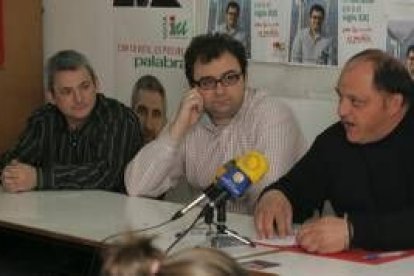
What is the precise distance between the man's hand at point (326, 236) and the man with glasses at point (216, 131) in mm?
781

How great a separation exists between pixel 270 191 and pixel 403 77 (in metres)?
0.61

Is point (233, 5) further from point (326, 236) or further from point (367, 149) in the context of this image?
point (326, 236)

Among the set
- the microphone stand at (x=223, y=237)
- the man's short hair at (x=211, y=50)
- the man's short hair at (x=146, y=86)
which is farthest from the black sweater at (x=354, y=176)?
the man's short hair at (x=146, y=86)

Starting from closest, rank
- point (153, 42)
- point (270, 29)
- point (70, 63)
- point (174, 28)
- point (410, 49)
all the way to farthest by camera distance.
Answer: point (410, 49) < point (270, 29) < point (70, 63) < point (174, 28) < point (153, 42)

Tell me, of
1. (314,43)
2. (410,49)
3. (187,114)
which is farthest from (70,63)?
(410,49)

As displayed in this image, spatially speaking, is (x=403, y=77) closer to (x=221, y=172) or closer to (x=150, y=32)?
(x=221, y=172)

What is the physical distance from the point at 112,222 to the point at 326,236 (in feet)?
2.94

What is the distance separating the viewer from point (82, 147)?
4.17 meters

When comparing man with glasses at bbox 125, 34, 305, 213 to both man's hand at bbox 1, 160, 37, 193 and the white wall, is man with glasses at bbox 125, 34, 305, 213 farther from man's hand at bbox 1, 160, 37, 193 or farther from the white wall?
man's hand at bbox 1, 160, 37, 193

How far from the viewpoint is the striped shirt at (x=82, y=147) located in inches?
158

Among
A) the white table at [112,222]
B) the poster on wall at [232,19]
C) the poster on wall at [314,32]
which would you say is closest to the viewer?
the white table at [112,222]

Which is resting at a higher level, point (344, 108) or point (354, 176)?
point (344, 108)

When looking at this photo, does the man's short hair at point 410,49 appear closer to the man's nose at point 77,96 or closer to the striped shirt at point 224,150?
the striped shirt at point 224,150

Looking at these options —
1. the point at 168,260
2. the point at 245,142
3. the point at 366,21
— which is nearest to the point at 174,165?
the point at 245,142
